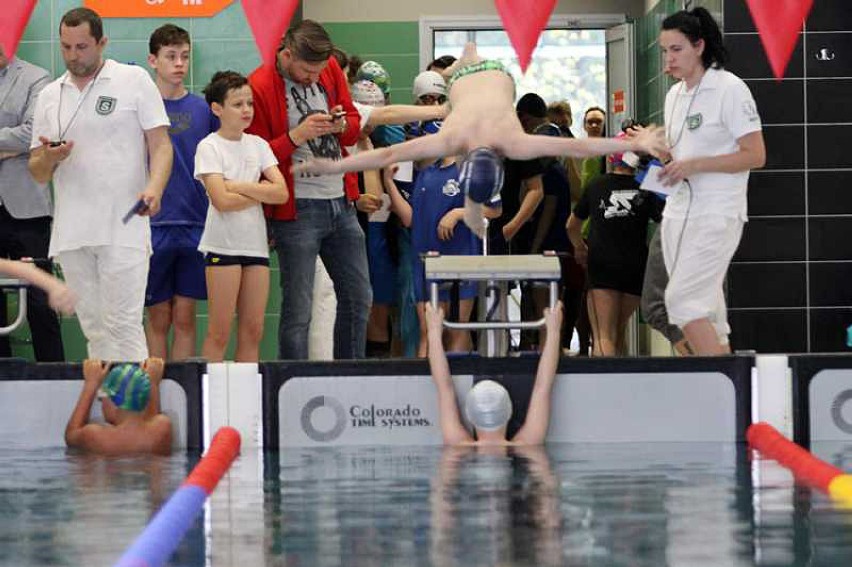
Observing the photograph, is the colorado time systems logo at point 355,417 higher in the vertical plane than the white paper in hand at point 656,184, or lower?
lower

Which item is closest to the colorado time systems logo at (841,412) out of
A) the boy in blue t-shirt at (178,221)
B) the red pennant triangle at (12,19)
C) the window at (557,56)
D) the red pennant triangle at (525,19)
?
the red pennant triangle at (525,19)

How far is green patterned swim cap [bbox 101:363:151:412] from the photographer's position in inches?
219

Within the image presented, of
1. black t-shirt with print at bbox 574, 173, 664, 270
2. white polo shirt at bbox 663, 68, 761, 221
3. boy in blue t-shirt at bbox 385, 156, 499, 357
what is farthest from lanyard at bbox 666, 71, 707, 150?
black t-shirt with print at bbox 574, 173, 664, 270

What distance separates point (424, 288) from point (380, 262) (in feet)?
3.13

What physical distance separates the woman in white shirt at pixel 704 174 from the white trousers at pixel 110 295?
2021 mm

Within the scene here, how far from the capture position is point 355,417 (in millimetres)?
5914

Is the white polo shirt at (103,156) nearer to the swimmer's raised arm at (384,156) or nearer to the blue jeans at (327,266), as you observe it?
the blue jeans at (327,266)

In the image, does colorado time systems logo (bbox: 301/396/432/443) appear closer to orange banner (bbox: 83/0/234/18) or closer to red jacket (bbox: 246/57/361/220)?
red jacket (bbox: 246/57/361/220)

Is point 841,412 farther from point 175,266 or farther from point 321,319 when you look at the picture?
point 175,266

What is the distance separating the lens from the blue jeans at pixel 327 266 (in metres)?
6.36

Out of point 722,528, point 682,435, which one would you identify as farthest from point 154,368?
point 722,528

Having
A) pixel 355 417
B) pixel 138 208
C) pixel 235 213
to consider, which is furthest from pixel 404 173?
pixel 138 208

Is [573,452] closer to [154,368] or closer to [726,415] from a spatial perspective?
[726,415]

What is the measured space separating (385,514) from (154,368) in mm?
1792
